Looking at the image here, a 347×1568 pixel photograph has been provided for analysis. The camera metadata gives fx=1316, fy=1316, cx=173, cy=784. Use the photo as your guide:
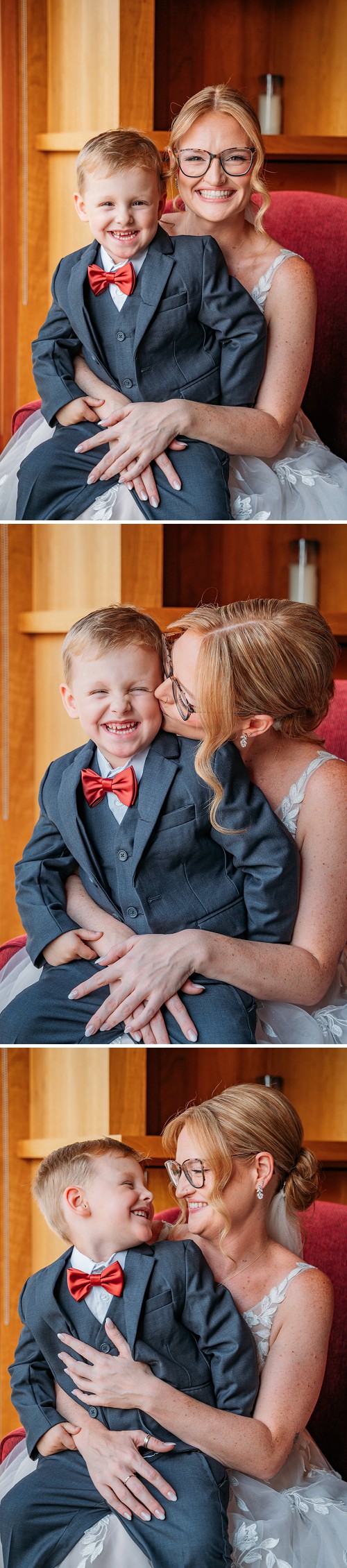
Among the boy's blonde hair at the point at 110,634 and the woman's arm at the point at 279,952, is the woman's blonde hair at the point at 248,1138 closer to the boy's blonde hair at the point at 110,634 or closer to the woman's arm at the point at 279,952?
the woman's arm at the point at 279,952

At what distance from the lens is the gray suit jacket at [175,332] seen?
130 cm

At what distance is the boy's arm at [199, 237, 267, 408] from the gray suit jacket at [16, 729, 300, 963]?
0.37 m

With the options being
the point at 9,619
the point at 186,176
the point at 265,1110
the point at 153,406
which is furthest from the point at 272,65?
the point at 265,1110

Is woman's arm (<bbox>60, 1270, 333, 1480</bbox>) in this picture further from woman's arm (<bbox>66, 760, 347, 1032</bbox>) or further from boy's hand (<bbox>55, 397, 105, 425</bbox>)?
boy's hand (<bbox>55, 397, 105, 425</bbox>)

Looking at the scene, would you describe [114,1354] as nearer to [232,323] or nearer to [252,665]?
[252,665]

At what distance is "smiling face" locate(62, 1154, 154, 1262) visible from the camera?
122 cm

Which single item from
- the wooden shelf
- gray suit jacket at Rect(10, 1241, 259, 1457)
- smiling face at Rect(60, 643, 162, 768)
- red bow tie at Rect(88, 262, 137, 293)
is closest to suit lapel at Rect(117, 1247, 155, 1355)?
gray suit jacket at Rect(10, 1241, 259, 1457)

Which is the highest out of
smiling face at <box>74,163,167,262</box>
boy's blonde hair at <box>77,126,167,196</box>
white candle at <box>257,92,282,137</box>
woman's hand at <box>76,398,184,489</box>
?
white candle at <box>257,92,282,137</box>

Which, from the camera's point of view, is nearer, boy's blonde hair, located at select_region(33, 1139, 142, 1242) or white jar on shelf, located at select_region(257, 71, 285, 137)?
boy's blonde hair, located at select_region(33, 1139, 142, 1242)

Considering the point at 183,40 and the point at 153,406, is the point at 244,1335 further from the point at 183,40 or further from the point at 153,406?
the point at 183,40

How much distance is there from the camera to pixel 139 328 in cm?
131

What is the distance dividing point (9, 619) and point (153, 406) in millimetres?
336

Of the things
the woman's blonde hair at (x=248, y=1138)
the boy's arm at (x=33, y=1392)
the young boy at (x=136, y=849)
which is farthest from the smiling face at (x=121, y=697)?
the boy's arm at (x=33, y=1392)

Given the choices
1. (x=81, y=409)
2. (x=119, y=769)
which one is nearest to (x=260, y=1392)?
(x=119, y=769)
